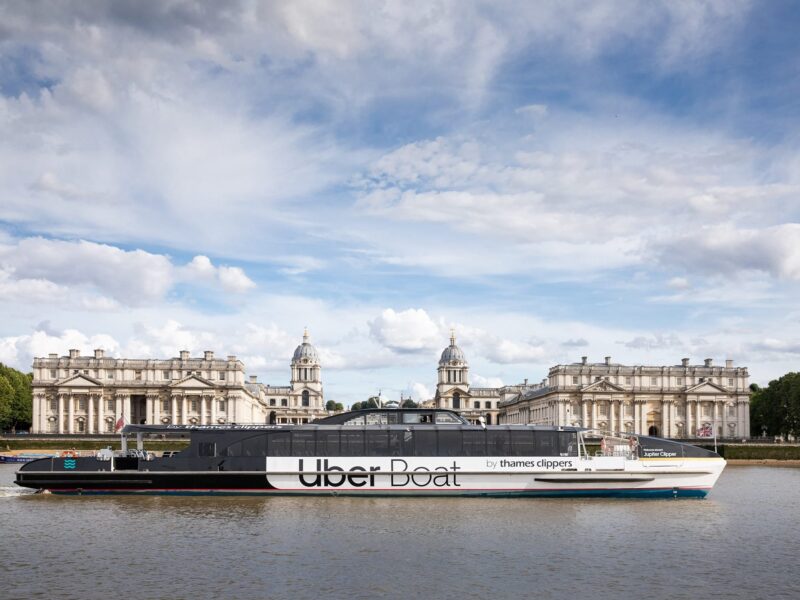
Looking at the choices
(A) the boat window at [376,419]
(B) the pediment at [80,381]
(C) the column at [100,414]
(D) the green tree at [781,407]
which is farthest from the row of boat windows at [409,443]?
(C) the column at [100,414]

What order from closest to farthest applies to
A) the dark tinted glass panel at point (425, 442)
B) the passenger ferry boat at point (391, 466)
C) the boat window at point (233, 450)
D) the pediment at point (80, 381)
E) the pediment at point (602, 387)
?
the passenger ferry boat at point (391, 466)
the dark tinted glass panel at point (425, 442)
the boat window at point (233, 450)
the pediment at point (80, 381)
the pediment at point (602, 387)

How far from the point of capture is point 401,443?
5222 centimetres

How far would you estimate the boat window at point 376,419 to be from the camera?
53.5m

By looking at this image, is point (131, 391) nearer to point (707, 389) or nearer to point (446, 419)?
point (707, 389)

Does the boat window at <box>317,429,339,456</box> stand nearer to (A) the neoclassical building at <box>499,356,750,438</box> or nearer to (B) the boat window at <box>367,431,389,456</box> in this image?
(B) the boat window at <box>367,431,389,456</box>

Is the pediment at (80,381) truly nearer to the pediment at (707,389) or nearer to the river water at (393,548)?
the pediment at (707,389)

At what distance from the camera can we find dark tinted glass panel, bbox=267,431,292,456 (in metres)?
52.2

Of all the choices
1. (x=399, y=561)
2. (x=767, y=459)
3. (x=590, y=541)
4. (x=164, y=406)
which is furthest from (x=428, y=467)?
(x=164, y=406)

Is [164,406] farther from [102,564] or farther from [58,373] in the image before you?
[102,564]

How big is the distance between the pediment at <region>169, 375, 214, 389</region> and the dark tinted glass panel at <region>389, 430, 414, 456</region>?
110019 millimetres

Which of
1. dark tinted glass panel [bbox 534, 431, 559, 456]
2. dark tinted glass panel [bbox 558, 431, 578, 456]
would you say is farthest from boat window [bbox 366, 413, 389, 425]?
dark tinted glass panel [bbox 558, 431, 578, 456]

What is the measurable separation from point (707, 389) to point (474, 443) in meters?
117

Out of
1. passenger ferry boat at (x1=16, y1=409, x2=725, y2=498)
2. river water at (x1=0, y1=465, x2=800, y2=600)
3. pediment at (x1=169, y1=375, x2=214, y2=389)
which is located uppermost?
pediment at (x1=169, y1=375, x2=214, y2=389)

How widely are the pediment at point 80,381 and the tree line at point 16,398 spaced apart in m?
8.01
